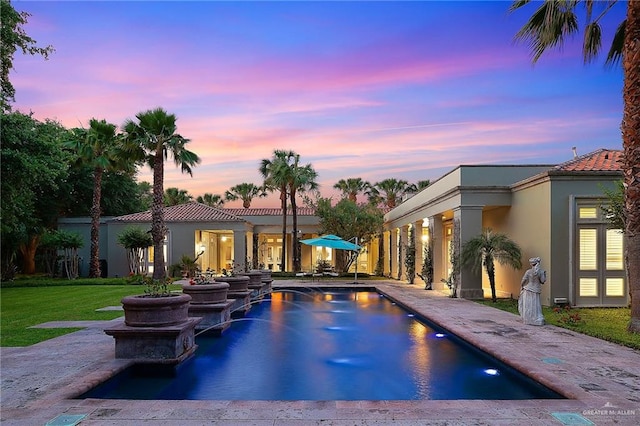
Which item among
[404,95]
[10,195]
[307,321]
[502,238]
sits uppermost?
[404,95]

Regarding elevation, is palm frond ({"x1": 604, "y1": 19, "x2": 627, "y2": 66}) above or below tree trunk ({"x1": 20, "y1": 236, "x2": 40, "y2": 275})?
above

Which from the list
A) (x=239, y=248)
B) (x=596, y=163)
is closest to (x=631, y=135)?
(x=596, y=163)

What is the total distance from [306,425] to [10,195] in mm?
13095

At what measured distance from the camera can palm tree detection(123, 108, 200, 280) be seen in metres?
22.5

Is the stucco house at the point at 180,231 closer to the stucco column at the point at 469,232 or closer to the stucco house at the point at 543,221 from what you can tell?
the stucco house at the point at 543,221

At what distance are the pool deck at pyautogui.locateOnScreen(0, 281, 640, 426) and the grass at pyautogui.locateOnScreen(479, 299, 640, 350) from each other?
0.84 m

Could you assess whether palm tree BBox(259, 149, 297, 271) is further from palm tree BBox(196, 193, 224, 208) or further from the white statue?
palm tree BBox(196, 193, 224, 208)

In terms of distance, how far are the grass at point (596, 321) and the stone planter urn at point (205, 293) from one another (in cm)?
758

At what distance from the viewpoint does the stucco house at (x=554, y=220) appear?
13508 millimetres

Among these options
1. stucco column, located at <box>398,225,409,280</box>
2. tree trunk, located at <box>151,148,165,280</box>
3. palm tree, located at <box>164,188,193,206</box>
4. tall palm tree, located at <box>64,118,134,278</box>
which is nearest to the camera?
tree trunk, located at <box>151,148,165,280</box>

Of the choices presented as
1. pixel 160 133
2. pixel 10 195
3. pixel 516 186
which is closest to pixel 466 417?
pixel 516 186

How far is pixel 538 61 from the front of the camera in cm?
1134

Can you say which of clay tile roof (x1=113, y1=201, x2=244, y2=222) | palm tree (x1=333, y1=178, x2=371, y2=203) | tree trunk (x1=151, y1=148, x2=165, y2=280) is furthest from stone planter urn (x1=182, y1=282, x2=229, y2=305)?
palm tree (x1=333, y1=178, x2=371, y2=203)

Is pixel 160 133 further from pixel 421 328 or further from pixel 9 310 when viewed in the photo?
pixel 421 328
